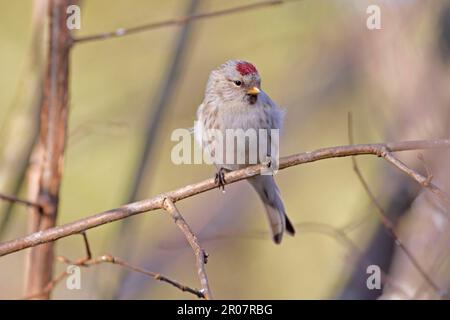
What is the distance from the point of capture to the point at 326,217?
7.27 m

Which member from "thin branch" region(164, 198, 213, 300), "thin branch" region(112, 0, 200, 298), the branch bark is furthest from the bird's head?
"thin branch" region(164, 198, 213, 300)

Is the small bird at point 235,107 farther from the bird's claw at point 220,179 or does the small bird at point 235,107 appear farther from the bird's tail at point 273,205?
the bird's tail at point 273,205

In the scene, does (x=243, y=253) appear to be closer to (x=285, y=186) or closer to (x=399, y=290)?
(x=285, y=186)

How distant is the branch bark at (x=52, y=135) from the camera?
3.91 meters

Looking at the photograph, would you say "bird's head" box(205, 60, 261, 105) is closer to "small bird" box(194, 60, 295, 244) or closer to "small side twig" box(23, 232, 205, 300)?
"small bird" box(194, 60, 295, 244)

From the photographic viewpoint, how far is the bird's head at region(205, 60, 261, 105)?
4.83 metres

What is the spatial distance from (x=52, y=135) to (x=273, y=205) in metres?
1.98

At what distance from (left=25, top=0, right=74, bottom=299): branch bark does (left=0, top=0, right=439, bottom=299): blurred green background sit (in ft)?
5.02

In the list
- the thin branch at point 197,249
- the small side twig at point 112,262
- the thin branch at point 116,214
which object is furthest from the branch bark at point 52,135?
the thin branch at point 197,249

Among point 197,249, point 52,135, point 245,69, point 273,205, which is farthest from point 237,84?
point 197,249

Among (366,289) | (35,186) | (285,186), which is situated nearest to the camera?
(35,186)

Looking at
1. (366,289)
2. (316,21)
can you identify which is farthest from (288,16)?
(366,289)

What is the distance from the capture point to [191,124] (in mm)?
6812
